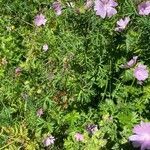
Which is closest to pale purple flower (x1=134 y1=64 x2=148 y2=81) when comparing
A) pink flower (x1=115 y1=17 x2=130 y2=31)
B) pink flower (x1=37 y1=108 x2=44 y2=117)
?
pink flower (x1=115 y1=17 x2=130 y2=31)

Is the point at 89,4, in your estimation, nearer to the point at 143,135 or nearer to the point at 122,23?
the point at 122,23

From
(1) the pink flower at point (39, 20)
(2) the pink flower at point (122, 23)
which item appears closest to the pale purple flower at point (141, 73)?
(2) the pink flower at point (122, 23)

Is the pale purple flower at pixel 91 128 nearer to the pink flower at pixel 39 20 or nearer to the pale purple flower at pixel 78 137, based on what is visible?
the pale purple flower at pixel 78 137

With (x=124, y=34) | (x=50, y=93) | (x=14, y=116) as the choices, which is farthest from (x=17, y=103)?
(x=124, y=34)

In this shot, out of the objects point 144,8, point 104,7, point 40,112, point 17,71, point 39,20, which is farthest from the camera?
point 39,20

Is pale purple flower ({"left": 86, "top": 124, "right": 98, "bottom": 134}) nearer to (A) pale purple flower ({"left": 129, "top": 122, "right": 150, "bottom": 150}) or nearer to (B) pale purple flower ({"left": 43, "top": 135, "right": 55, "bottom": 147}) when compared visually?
(B) pale purple flower ({"left": 43, "top": 135, "right": 55, "bottom": 147})

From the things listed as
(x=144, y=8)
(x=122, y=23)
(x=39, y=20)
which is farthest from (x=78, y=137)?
(x=39, y=20)

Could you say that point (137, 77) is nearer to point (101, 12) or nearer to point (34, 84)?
point (101, 12)
